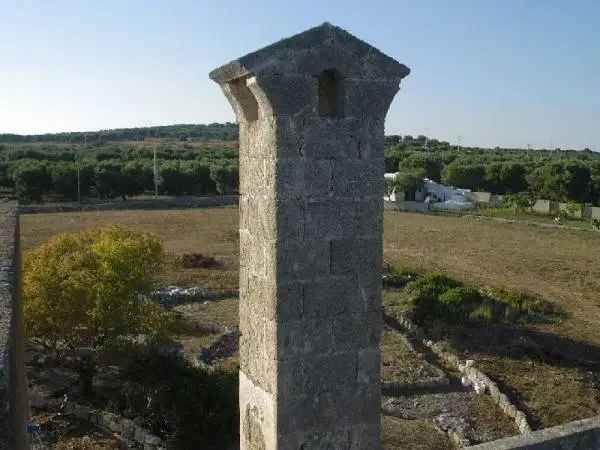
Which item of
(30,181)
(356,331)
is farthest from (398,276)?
(30,181)

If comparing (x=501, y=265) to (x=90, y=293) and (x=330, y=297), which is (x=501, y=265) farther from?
(x=330, y=297)

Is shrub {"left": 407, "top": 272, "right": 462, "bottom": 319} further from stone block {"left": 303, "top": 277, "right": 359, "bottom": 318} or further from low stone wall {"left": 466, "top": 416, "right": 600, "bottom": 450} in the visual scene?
stone block {"left": 303, "top": 277, "right": 359, "bottom": 318}

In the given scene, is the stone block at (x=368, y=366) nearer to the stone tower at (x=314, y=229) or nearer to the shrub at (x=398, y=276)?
the stone tower at (x=314, y=229)

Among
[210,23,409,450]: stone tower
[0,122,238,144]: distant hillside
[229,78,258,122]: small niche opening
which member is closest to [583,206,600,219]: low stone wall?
[210,23,409,450]: stone tower

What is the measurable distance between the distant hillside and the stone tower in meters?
115

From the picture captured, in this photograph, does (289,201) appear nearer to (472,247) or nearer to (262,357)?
(262,357)

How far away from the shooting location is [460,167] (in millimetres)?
60312

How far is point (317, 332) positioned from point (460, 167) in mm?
58347

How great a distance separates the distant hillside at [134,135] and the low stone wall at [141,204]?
6799 centimetres

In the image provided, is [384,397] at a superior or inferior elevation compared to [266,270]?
inferior

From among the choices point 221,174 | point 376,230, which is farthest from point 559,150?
point 376,230

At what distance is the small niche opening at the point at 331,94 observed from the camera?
13.7ft

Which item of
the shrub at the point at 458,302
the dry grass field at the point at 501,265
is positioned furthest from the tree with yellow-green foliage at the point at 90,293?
the shrub at the point at 458,302

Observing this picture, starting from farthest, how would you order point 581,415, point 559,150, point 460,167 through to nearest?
point 559,150 < point 460,167 < point 581,415
